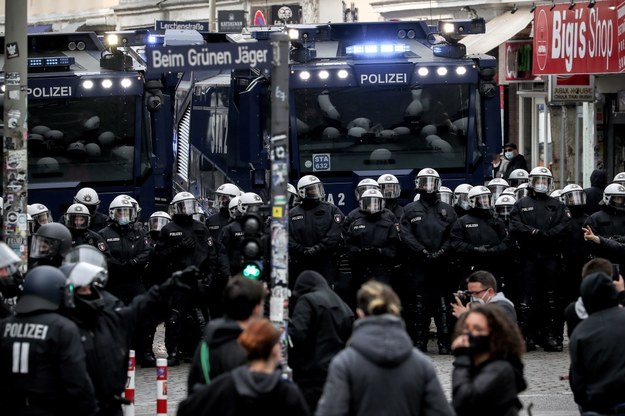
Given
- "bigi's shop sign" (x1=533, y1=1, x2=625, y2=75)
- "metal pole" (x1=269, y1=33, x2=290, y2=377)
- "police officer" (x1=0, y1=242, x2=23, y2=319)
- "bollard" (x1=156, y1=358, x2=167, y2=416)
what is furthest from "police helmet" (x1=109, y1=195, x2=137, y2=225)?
"bigi's shop sign" (x1=533, y1=1, x2=625, y2=75)

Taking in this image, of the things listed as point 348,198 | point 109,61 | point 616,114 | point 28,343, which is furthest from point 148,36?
point 28,343

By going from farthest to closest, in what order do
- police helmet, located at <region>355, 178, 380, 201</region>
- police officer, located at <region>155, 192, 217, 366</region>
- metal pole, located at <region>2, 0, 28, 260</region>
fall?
police helmet, located at <region>355, 178, 380, 201</region> < police officer, located at <region>155, 192, 217, 366</region> < metal pole, located at <region>2, 0, 28, 260</region>

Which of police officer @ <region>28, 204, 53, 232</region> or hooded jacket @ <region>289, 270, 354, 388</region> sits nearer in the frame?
hooded jacket @ <region>289, 270, 354, 388</region>

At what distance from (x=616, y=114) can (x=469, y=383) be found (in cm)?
2137

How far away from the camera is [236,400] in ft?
25.6

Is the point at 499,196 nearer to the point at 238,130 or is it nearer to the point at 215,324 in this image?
the point at 238,130

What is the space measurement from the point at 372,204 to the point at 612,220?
8.64 feet

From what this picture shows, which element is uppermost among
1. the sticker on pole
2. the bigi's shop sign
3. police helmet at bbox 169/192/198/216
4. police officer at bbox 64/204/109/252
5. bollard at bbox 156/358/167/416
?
the bigi's shop sign

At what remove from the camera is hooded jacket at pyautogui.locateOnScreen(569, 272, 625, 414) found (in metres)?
10.1

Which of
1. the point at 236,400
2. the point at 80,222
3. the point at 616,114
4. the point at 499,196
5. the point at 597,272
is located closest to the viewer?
the point at 236,400

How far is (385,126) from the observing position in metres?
20.5

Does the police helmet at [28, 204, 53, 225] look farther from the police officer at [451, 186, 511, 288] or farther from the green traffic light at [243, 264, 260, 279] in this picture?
the green traffic light at [243, 264, 260, 279]

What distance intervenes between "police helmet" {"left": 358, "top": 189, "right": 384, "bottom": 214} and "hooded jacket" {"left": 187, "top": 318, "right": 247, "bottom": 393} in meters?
8.80

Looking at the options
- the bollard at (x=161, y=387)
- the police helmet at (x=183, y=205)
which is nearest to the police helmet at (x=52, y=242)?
the bollard at (x=161, y=387)
